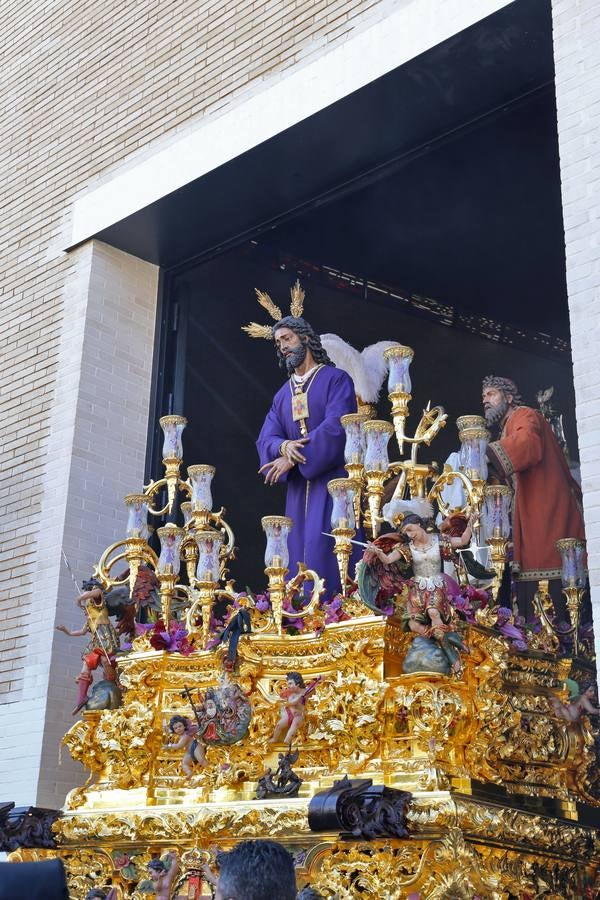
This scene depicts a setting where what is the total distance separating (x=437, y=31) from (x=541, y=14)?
62cm

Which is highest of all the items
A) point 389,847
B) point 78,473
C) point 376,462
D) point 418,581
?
point 78,473

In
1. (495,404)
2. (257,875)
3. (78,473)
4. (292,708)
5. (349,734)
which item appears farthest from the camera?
(78,473)

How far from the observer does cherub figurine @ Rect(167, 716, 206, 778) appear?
700 cm

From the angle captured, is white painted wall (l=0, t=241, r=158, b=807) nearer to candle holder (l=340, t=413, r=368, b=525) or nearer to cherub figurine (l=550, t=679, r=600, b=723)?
candle holder (l=340, t=413, r=368, b=525)

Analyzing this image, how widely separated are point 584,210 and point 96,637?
12.9 feet

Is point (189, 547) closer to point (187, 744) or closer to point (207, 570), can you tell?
point (207, 570)

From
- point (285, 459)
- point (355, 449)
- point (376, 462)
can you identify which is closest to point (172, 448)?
point (285, 459)

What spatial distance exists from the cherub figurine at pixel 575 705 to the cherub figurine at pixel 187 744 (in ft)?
6.41

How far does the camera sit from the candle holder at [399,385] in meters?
6.75

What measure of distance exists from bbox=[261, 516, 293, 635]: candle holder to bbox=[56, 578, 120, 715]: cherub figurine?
125 cm

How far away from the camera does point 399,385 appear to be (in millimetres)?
6852

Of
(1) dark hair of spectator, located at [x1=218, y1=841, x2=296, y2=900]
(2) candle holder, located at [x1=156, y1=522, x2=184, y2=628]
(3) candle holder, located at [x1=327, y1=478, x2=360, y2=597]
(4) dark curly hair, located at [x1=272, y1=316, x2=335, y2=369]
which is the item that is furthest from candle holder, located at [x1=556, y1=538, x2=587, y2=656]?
(1) dark hair of spectator, located at [x1=218, y1=841, x2=296, y2=900]

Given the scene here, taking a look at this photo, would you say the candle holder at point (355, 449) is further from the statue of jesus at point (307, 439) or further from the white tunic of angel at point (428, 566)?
the statue of jesus at point (307, 439)

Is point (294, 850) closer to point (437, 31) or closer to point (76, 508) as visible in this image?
point (76, 508)
